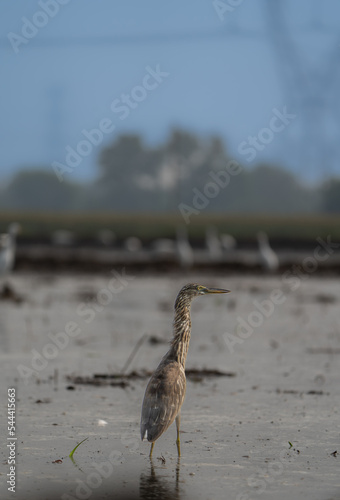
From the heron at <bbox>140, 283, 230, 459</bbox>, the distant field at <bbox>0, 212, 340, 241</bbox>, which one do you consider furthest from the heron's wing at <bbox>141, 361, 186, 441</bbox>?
the distant field at <bbox>0, 212, 340, 241</bbox>

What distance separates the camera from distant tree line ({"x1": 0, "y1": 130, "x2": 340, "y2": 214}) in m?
115

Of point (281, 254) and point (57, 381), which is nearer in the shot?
point (57, 381)

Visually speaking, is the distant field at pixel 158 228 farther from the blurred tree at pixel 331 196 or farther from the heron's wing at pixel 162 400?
the heron's wing at pixel 162 400

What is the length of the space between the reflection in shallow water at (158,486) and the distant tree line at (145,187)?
103032 mm

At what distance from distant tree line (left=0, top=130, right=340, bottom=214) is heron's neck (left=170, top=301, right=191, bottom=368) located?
334ft

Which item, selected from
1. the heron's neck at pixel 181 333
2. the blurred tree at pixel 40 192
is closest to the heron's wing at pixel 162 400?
the heron's neck at pixel 181 333

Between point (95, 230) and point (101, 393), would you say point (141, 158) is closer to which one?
point (95, 230)

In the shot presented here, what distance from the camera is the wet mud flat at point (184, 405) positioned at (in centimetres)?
694

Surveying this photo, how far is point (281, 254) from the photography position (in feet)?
161

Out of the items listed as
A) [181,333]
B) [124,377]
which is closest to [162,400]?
[181,333]

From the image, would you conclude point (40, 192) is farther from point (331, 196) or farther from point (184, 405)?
point (184, 405)

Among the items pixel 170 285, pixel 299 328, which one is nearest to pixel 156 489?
pixel 299 328

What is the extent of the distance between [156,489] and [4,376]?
5136mm

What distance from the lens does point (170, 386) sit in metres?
7.53
